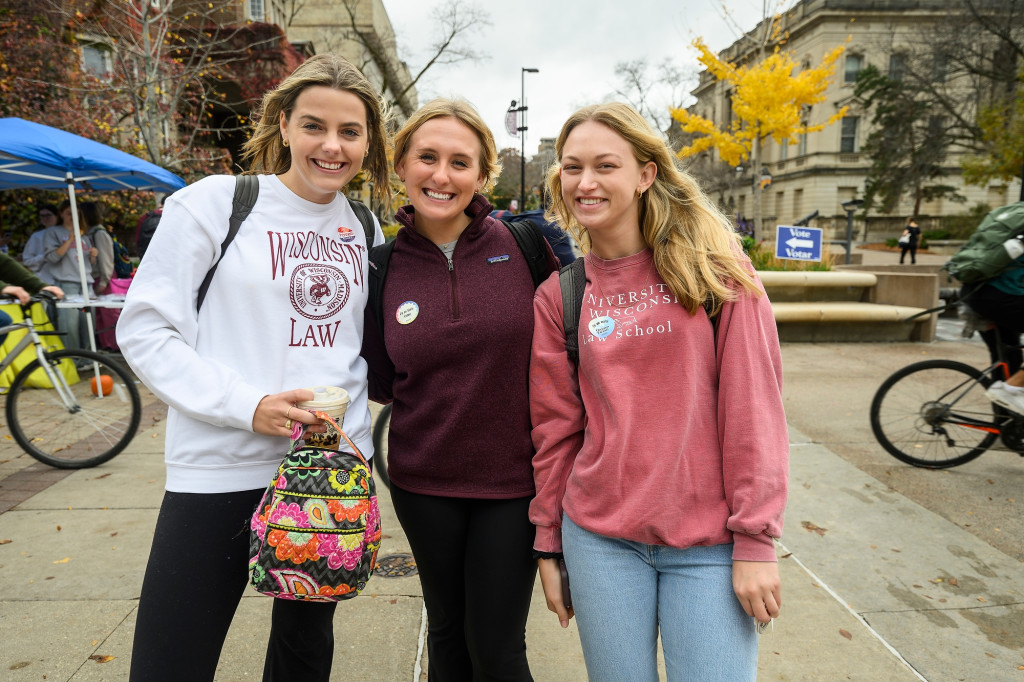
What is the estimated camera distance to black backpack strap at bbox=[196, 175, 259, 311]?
69.2 inches

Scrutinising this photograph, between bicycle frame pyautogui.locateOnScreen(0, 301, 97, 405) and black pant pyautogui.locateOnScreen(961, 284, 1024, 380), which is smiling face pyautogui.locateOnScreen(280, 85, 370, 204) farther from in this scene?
black pant pyautogui.locateOnScreen(961, 284, 1024, 380)

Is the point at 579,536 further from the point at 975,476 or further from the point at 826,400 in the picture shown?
the point at 826,400

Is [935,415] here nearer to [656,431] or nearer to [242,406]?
[656,431]

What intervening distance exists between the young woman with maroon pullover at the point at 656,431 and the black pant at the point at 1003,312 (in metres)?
3.77

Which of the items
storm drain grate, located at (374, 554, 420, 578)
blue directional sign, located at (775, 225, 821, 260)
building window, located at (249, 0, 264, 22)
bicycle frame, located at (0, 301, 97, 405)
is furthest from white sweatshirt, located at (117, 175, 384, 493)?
building window, located at (249, 0, 264, 22)

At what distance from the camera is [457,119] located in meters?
2.03

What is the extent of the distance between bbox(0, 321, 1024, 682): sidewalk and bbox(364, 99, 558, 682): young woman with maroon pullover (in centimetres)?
74

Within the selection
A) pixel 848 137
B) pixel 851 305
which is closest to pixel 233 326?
pixel 851 305

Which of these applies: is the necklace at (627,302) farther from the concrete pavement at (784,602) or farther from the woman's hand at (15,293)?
the woman's hand at (15,293)

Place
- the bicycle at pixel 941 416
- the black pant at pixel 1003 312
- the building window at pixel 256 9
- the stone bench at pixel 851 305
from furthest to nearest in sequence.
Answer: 1. the building window at pixel 256 9
2. the stone bench at pixel 851 305
3. the bicycle at pixel 941 416
4. the black pant at pixel 1003 312

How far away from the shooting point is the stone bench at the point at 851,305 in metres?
9.95

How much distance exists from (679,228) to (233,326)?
124 centimetres

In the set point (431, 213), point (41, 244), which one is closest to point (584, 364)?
point (431, 213)

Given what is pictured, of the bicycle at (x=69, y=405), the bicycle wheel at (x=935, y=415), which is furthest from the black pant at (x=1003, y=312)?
the bicycle at (x=69, y=405)
